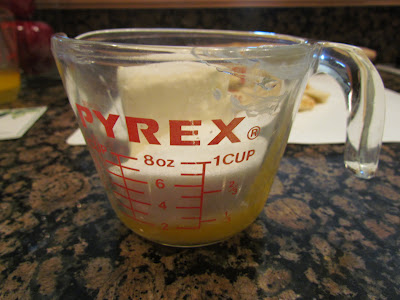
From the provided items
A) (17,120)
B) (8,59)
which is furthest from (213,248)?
(8,59)

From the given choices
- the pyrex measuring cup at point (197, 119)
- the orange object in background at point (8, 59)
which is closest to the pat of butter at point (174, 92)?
the pyrex measuring cup at point (197, 119)

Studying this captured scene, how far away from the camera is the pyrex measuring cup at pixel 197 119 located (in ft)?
0.89

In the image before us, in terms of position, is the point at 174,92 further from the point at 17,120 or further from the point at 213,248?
the point at 17,120

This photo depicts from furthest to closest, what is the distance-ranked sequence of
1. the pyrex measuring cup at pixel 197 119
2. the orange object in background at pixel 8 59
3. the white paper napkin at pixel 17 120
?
the orange object in background at pixel 8 59, the white paper napkin at pixel 17 120, the pyrex measuring cup at pixel 197 119

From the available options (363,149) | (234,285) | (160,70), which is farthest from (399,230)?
(160,70)

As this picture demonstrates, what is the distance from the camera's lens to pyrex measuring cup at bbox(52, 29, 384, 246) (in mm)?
272

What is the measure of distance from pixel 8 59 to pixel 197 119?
101 centimetres

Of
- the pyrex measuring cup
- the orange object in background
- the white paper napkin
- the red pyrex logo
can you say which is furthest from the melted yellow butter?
the orange object in background

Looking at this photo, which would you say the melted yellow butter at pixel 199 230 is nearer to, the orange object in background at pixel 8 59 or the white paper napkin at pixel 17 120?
the white paper napkin at pixel 17 120

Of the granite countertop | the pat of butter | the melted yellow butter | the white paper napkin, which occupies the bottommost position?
the white paper napkin

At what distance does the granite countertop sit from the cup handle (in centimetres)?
13

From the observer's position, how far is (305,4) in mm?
1393

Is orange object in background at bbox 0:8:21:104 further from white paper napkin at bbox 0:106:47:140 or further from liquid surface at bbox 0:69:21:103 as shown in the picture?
white paper napkin at bbox 0:106:47:140

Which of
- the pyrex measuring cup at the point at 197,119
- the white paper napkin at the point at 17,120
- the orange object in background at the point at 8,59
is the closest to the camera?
the pyrex measuring cup at the point at 197,119
